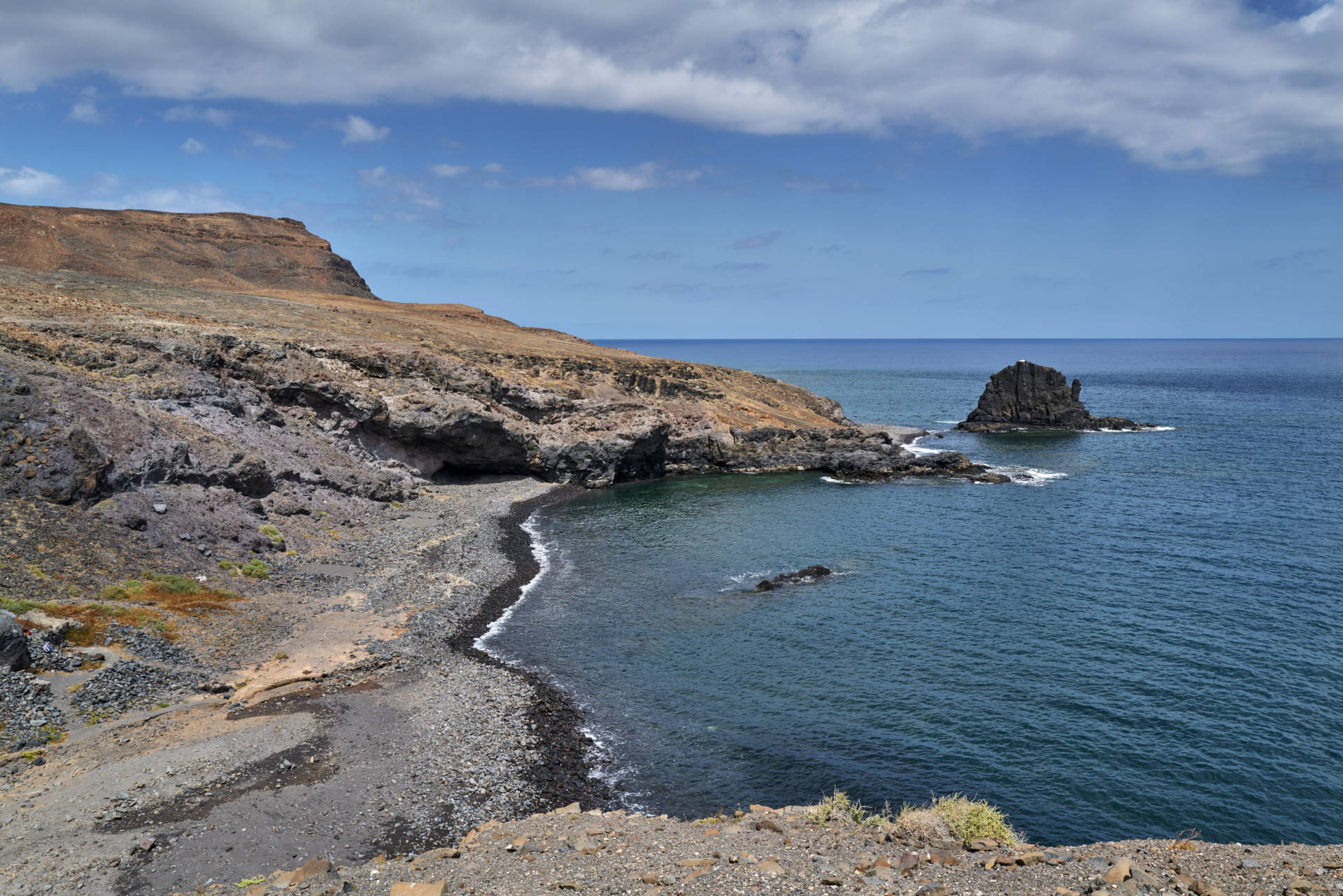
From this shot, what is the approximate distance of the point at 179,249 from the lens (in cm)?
10631

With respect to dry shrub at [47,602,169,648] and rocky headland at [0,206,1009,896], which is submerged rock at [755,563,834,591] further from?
dry shrub at [47,602,169,648]

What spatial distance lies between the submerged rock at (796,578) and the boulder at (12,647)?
94.9 feet

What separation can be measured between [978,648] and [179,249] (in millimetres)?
113831

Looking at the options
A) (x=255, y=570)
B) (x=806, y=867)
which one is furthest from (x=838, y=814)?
(x=255, y=570)

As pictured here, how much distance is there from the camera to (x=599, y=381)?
7900 centimetres

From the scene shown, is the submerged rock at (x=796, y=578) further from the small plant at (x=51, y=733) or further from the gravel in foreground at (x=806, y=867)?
the small plant at (x=51, y=733)

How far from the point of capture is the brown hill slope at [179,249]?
9206 centimetres

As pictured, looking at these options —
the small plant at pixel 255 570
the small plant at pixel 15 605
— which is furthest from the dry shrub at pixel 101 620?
the small plant at pixel 255 570

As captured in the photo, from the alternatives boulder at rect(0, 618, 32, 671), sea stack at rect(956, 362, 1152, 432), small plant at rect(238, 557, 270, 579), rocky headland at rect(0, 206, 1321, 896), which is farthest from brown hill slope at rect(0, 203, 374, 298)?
sea stack at rect(956, 362, 1152, 432)

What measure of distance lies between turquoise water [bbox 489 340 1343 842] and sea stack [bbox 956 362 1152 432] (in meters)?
38.5

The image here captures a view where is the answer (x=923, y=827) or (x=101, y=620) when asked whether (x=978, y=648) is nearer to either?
(x=923, y=827)

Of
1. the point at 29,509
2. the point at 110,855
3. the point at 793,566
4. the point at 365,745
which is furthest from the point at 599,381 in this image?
the point at 110,855

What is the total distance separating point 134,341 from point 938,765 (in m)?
51.0

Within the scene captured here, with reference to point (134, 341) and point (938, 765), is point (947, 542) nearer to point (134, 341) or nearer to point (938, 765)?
point (938, 765)
